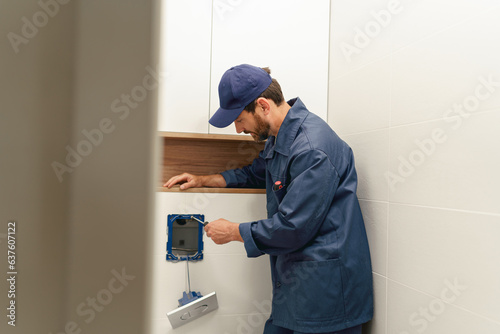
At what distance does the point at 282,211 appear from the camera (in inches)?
47.8

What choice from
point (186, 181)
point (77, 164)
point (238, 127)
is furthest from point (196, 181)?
point (77, 164)

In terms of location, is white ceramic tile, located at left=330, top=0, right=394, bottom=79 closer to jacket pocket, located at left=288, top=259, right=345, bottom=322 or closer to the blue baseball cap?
the blue baseball cap

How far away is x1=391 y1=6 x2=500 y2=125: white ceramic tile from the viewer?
0.90 m

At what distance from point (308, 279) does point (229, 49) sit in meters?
0.92

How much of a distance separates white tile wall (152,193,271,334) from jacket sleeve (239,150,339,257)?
344mm

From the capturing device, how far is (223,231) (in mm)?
1366

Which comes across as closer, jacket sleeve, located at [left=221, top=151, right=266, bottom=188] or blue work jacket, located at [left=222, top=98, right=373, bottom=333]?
blue work jacket, located at [left=222, top=98, right=373, bottom=333]

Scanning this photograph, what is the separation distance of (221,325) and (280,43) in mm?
1151

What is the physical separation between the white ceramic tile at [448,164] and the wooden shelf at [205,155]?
677 millimetres

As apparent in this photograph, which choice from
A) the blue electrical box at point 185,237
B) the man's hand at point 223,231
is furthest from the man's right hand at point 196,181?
the man's hand at point 223,231

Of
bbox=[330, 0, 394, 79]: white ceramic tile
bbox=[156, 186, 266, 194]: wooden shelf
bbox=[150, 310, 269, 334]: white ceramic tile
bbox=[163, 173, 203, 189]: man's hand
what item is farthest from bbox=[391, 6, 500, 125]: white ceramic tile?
bbox=[150, 310, 269, 334]: white ceramic tile

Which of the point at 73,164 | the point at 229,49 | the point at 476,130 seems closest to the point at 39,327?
the point at 73,164

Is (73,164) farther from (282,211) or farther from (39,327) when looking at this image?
(282,211)

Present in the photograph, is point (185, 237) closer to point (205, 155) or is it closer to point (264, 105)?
point (205, 155)
